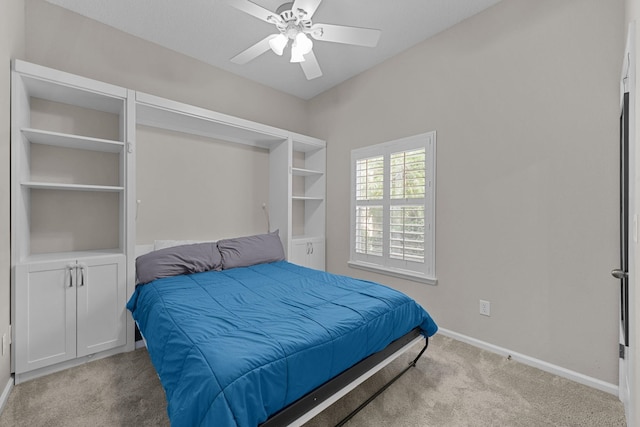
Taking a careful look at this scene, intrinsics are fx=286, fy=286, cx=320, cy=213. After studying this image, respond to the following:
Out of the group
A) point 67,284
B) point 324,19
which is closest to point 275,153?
point 324,19

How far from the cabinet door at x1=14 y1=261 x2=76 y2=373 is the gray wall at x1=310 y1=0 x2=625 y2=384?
296 centimetres

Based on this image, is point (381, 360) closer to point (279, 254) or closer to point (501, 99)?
point (279, 254)

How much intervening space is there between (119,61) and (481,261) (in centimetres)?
384

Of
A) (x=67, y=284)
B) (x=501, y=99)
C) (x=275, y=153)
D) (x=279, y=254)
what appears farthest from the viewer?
(x=275, y=153)

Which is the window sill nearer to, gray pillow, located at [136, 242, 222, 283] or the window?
the window

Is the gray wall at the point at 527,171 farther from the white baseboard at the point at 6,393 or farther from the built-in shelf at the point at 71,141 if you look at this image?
the white baseboard at the point at 6,393

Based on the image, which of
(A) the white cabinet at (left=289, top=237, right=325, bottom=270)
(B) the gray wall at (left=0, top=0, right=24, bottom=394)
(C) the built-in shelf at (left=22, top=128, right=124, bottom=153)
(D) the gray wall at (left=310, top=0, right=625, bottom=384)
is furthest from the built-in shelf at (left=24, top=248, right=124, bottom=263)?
(D) the gray wall at (left=310, top=0, right=625, bottom=384)

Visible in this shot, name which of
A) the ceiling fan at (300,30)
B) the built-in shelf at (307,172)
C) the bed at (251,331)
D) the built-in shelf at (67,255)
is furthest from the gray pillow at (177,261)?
the ceiling fan at (300,30)

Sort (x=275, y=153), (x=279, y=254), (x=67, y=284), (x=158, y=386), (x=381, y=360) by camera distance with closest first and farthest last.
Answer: (x=381, y=360) < (x=158, y=386) < (x=67, y=284) < (x=279, y=254) < (x=275, y=153)

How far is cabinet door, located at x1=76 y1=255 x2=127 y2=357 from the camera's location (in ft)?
7.29

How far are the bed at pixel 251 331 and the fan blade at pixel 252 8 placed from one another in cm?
189

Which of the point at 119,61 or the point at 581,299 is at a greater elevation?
the point at 119,61

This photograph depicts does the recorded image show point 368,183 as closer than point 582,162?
No

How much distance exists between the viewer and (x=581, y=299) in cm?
201
